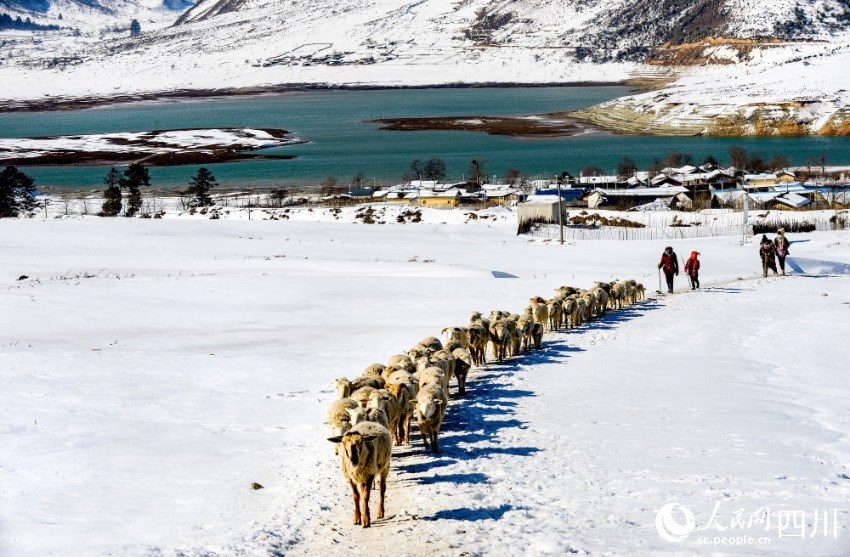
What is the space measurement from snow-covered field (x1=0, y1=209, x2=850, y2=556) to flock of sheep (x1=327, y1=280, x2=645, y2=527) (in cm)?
37

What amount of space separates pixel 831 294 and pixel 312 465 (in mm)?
19953

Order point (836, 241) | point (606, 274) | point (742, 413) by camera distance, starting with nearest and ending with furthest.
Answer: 1. point (742, 413)
2. point (606, 274)
3. point (836, 241)

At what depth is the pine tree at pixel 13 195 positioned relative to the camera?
2542 inches

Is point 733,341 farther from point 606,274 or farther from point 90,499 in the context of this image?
point 90,499

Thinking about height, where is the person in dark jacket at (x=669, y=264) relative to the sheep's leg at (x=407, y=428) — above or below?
above

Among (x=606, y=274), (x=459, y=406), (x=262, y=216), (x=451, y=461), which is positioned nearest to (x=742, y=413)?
(x=459, y=406)

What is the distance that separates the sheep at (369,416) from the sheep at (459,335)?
528 centimetres

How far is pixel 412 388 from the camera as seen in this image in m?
11.6

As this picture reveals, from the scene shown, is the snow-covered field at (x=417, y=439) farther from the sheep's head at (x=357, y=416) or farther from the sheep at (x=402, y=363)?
the sheep at (x=402, y=363)

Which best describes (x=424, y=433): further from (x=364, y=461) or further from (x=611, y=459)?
(x=364, y=461)

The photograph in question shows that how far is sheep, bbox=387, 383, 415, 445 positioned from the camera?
443 inches

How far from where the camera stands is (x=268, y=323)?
789 inches

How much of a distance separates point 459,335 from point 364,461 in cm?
728

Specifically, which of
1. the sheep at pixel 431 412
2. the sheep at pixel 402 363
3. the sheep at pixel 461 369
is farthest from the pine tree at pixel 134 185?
the sheep at pixel 431 412
